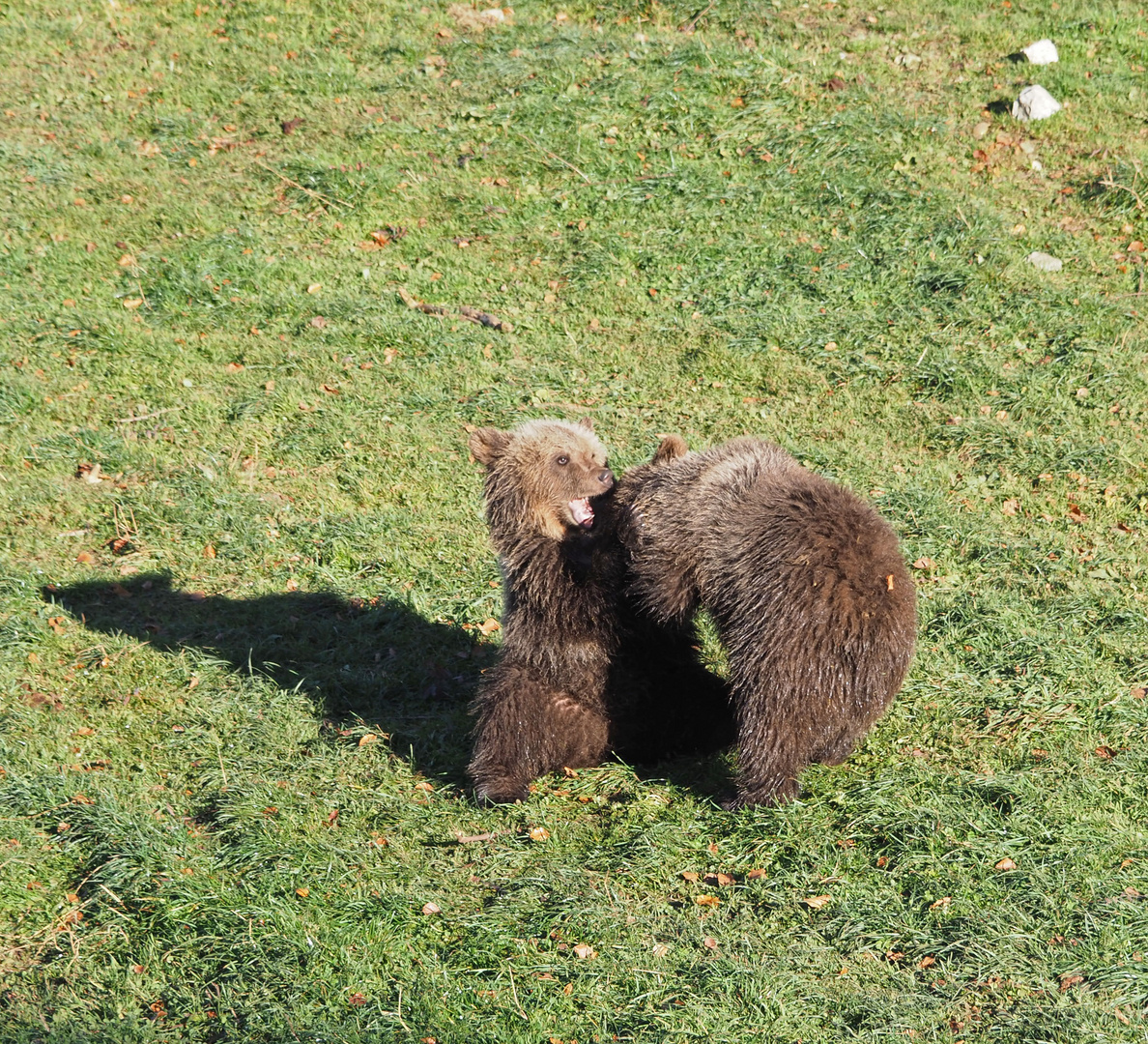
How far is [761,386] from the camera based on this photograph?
9.49 metres

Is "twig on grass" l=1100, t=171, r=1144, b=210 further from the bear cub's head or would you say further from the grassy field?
the bear cub's head

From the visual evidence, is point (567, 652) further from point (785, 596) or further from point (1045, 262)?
point (1045, 262)

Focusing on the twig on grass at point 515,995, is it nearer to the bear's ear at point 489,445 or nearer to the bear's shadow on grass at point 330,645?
the bear's shadow on grass at point 330,645

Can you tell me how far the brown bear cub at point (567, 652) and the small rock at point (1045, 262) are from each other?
6.21 metres

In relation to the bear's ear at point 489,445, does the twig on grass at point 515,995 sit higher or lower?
lower

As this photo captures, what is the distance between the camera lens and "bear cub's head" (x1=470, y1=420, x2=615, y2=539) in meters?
6.01

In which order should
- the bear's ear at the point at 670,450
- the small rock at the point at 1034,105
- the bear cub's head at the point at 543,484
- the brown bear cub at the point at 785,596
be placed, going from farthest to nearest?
1. the small rock at the point at 1034,105
2. the bear cub's head at the point at 543,484
3. the bear's ear at the point at 670,450
4. the brown bear cub at the point at 785,596

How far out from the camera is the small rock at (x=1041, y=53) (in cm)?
1299

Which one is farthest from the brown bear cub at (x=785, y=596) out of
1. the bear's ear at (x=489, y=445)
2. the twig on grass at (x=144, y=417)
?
the twig on grass at (x=144, y=417)

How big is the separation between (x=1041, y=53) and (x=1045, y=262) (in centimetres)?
410

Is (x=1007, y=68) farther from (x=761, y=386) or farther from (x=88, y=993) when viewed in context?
(x=88, y=993)

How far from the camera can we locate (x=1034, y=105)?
12242 millimetres

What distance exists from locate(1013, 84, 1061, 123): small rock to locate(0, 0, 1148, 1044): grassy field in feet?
1.02

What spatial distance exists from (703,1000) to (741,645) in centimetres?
146
